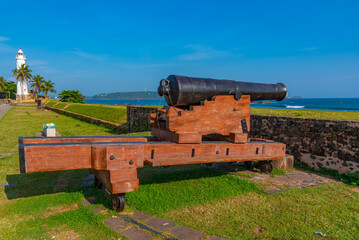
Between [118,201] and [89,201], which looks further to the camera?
[89,201]

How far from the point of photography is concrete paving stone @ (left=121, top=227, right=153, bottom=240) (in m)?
3.04

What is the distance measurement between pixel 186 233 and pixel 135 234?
61cm

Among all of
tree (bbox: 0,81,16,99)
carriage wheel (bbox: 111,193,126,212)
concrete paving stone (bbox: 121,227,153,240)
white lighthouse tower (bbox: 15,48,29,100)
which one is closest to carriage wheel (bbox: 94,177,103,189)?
carriage wheel (bbox: 111,193,126,212)

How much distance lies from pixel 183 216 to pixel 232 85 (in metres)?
2.45

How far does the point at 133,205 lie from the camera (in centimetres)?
396

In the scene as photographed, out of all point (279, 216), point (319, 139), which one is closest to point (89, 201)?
point (279, 216)

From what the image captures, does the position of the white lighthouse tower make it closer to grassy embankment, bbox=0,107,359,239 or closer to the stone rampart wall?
grassy embankment, bbox=0,107,359,239

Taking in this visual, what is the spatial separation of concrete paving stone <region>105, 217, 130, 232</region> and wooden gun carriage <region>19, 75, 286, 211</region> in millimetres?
230

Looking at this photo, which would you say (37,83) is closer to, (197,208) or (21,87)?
(21,87)

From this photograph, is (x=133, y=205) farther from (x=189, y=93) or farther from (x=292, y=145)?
(x=292, y=145)

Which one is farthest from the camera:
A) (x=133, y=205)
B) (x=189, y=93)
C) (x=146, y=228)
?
(x=189, y=93)

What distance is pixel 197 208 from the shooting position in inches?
154

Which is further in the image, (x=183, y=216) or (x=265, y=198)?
(x=265, y=198)

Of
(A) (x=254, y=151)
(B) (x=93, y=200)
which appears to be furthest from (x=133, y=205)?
(A) (x=254, y=151)
